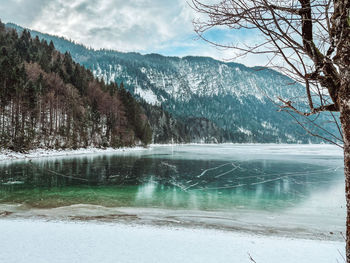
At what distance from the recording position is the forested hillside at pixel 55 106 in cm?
3962

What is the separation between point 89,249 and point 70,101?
188ft

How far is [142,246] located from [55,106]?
53145mm

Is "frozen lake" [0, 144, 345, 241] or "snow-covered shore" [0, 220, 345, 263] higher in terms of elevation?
"snow-covered shore" [0, 220, 345, 263]

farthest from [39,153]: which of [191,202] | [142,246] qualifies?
[142,246]

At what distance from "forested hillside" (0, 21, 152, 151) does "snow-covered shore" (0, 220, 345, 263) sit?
34.5m

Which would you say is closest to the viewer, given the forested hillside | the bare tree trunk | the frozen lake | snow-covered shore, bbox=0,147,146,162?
the bare tree trunk

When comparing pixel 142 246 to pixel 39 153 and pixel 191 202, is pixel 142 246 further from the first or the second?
pixel 39 153

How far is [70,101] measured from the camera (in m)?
57.0

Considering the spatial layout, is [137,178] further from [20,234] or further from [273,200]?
[20,234]

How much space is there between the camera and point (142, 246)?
6.29 metres

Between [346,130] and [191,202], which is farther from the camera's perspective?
[191,202]

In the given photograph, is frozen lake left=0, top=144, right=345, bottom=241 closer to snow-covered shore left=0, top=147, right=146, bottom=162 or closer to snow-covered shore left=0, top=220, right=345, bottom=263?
snow-covered shore left=0, top=220, right=345, bottom=263

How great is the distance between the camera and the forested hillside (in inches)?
1560

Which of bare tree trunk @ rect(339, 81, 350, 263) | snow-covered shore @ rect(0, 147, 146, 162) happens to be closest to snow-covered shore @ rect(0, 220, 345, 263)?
bare tree trunk @ rect(339, 81, 350, 263)
